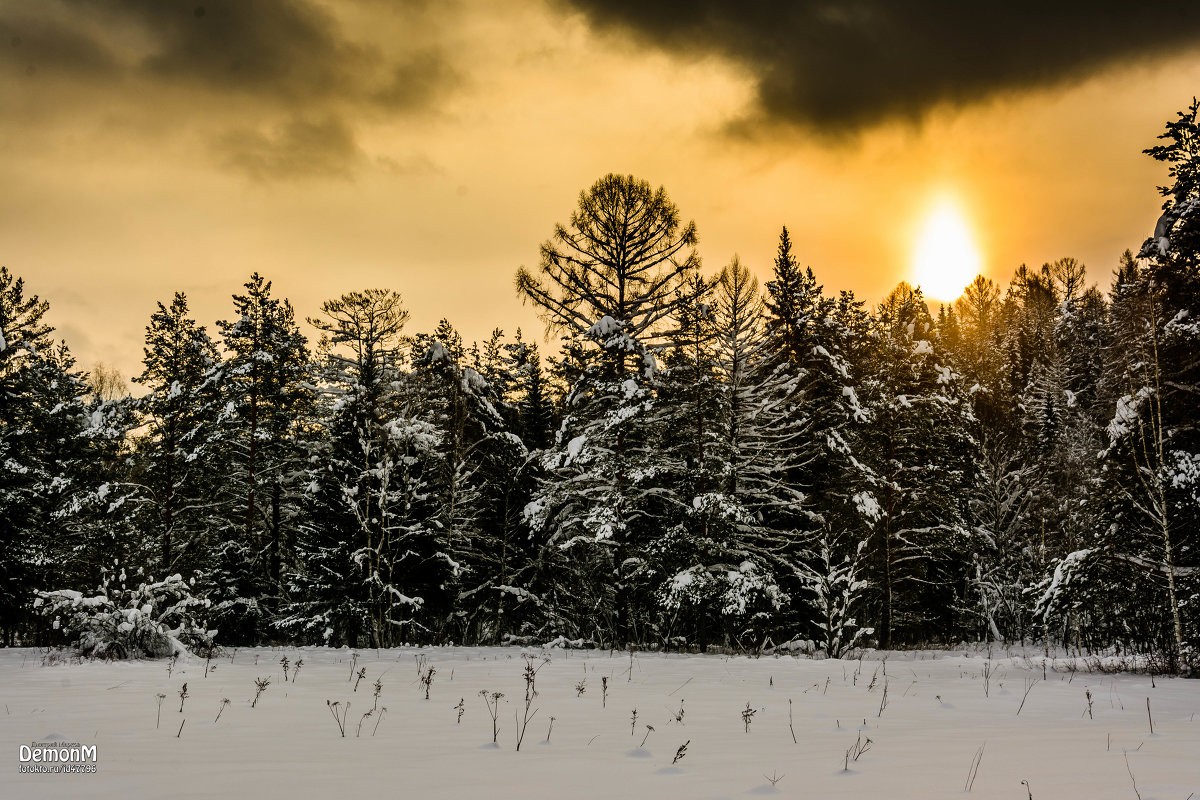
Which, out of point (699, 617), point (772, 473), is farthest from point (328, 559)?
point (772, 473)

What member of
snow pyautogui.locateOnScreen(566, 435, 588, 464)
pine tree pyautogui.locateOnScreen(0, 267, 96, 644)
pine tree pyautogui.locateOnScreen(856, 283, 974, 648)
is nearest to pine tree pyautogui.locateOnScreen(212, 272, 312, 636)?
pine tree pyautogui.locateOnScreen(0, 267, 96, 644)

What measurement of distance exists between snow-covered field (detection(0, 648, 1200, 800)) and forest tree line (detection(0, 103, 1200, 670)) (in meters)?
8.03

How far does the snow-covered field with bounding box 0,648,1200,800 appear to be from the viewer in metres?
4.45

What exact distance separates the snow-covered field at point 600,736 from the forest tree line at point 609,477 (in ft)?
26.3

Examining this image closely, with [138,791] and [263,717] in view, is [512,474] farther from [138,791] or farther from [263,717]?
[138,791]

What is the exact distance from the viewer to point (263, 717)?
6.91 meters

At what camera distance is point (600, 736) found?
20.5 feet

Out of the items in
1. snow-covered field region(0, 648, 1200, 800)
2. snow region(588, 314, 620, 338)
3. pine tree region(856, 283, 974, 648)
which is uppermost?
snow region(588, 314, 620, 338)

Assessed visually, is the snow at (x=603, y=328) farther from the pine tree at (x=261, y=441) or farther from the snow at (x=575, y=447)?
the pine tree at (x=261, y=441)

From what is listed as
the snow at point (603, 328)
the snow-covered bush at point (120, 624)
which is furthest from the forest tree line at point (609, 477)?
the snow-covered bush at point (120, 624)

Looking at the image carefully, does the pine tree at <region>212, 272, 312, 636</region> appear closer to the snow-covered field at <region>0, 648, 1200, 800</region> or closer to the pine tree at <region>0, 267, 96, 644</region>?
the pine tree at <region>0, 267, 96, 644</region>

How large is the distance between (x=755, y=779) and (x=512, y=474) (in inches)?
824

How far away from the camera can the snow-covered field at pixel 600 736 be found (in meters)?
4.45

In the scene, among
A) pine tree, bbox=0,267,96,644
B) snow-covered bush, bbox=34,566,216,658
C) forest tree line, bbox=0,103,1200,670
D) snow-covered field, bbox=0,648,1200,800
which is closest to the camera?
snow-covered field, bbox=0,648,1200,800
